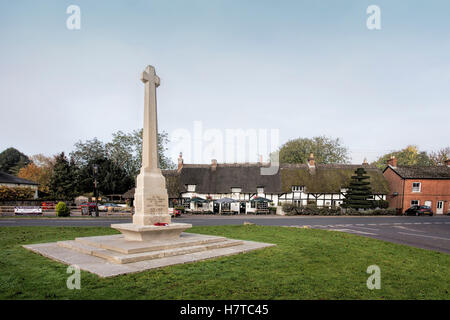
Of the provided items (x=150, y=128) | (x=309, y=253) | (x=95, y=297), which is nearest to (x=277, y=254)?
(x=309, y=253)

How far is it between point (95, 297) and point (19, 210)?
101 ft

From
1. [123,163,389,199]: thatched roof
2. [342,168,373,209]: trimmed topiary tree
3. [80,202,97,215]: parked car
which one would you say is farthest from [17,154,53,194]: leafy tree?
[342,168,373,209]: trimmed topiary tree

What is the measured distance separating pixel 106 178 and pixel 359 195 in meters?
40.7

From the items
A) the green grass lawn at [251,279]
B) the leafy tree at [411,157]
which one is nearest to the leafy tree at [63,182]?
the green grass lawn at [251,279]

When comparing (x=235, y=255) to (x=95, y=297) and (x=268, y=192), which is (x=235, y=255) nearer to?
(x=95, y=297)

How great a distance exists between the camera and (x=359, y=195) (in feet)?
124

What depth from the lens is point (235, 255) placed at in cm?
874

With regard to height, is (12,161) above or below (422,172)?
above

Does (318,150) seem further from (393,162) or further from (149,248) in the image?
(149,248)

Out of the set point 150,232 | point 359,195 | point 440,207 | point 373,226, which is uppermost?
point 150,232

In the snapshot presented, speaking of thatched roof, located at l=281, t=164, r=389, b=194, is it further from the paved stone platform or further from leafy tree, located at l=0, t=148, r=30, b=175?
leafy tree, located at l=0, t=148, r=30, b=175

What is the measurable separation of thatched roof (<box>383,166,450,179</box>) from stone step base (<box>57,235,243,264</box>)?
4042 cm

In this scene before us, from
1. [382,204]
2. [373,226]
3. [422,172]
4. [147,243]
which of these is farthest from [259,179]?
[147,243]

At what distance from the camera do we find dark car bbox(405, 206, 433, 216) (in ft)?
119
